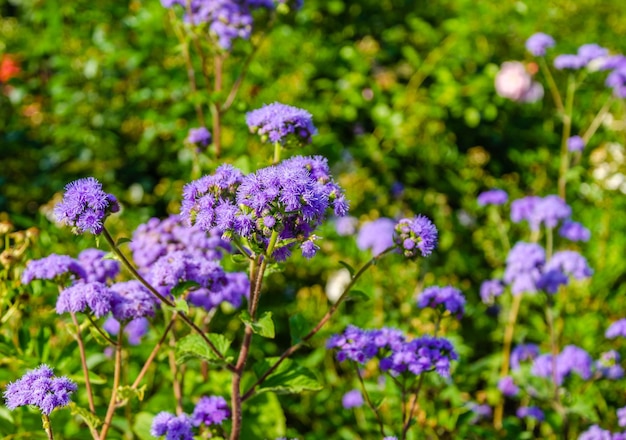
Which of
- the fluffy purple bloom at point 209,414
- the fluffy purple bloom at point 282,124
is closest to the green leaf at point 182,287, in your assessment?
the fluffy purple bloom at point 209,414

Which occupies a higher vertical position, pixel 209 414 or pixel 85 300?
pixel 85 300

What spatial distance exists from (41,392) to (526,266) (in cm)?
187

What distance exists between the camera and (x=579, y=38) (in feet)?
17.8

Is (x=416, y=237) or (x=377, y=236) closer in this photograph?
(x=416, y=237)

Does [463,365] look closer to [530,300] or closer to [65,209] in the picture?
[530,300]

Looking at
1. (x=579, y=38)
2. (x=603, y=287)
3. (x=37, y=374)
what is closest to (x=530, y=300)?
(x=603, y=287)

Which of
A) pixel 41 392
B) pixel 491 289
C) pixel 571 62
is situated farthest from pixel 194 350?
pixel 571 62

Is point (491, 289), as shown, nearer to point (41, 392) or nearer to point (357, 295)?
point (357, 295)

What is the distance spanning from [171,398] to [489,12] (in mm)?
3383

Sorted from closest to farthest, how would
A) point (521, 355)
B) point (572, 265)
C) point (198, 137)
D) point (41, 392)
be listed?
point (41, 392)
point (198, 137)
point (572, 265)
point (521, 355)

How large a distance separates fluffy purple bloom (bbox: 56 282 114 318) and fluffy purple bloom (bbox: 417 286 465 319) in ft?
2.87

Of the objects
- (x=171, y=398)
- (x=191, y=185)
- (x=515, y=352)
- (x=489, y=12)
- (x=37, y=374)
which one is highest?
(x=191, y=185)

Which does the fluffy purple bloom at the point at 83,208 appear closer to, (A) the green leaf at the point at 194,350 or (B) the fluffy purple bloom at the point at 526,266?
(A) the green leaf at the point at 194,350

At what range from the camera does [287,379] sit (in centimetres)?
185
